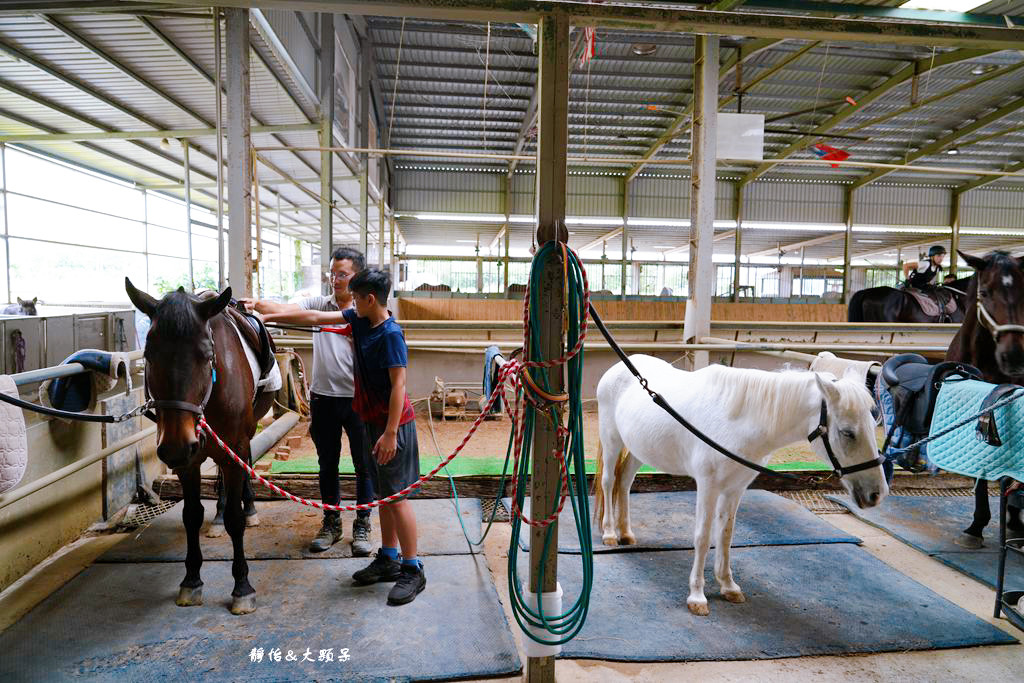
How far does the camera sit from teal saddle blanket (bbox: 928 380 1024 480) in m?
2.32

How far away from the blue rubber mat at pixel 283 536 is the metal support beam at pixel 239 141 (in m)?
2.39

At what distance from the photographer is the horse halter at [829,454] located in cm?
227

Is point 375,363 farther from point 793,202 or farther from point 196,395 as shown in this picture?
point 793,202

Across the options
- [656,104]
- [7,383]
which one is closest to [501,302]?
[656,104]

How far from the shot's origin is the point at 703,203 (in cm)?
623

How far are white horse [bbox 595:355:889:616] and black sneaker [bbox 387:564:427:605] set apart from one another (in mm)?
1286

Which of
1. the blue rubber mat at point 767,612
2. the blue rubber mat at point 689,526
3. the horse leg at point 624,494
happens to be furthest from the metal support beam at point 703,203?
the blue rubber mat at point 767,612

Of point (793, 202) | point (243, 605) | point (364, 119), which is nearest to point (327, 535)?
point (243, 605)

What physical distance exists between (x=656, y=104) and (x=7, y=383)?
544 inches

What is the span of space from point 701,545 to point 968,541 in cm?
211

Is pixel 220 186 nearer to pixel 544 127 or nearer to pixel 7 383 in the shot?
pixel 7 383

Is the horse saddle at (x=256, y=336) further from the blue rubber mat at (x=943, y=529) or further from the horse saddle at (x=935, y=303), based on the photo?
the horse saddle at (x=935, y=303)

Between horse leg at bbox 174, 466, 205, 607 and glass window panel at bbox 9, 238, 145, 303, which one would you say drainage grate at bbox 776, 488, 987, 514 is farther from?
glass window panel at bbox 9, 238, 145, 303

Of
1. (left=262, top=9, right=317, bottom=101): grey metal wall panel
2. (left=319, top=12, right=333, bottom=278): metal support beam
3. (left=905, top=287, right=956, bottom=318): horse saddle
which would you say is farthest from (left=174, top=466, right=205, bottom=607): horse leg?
(left=905, top=287, right=956, bottom=318): horse saddle
